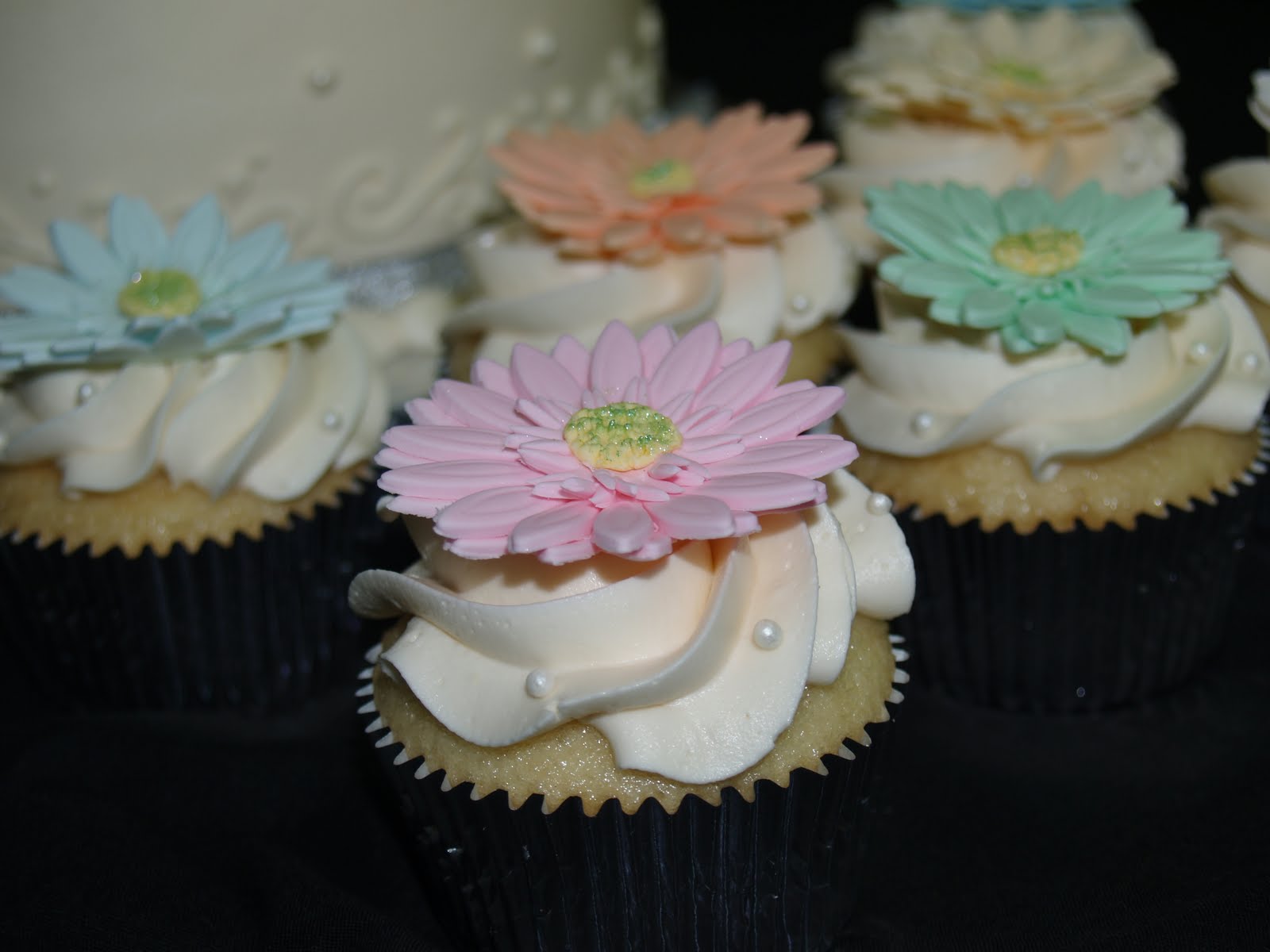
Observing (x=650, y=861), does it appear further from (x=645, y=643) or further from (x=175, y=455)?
(x=175, y=455)

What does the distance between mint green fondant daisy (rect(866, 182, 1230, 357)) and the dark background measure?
51 centimetres

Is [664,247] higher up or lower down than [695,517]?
lower down

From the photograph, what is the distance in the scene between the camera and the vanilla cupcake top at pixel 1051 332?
1.61 metres

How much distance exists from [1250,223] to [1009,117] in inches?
17.3

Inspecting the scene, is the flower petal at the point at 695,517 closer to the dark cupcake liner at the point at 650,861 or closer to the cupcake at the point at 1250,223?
the dark cupcake liner at the point at 650,861

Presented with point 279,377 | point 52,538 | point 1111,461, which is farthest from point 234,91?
point 1111,461

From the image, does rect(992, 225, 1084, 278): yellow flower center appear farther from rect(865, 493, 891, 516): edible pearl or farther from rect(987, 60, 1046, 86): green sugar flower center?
rect(987, 60, 1046, 86): green sugar flower center

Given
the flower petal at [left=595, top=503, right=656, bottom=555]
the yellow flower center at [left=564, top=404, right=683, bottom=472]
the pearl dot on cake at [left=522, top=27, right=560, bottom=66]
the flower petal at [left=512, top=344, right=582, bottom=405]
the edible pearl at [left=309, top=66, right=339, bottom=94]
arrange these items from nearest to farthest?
the flower petal at [left=595, top=503, right=656, bottom=555] → the yellow flower center at [left=564, top=404, right=683, bottom=472] → the flower petal at [left=512, top=344, right=582, bottom=405] → the edible pearl at [left=309, top=66, right=339, bottom=94] → the pearl dot on cake at [left=522, top=27, right=560, bottom=66]

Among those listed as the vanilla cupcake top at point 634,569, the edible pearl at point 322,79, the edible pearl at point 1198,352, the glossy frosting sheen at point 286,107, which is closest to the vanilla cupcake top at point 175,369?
the glossy frosting sheen at point 286,107

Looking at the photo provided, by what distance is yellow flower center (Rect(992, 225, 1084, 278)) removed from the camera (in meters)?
1.65

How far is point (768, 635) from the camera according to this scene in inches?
49.7

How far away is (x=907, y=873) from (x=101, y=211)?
140 centimetres

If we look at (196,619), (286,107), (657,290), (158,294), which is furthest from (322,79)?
(196,619)

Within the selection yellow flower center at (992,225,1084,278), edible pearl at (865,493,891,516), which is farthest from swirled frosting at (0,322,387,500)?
yellow flower center at (992,225,1084,278)
